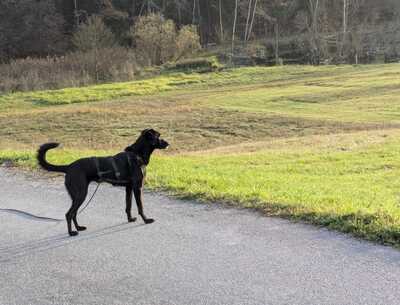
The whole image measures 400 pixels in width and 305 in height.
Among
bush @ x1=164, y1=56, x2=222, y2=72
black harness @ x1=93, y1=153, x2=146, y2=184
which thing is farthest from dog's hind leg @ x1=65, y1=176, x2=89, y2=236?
bush @ x1=164, y1=56, x2=222, y2=72

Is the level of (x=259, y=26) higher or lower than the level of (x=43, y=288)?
higher

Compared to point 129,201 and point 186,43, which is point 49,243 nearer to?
point 129,201

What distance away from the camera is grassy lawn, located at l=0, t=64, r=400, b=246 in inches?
323

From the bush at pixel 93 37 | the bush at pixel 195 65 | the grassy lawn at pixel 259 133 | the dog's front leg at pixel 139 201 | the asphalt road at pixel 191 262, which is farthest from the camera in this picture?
the bush at pixel 93 37

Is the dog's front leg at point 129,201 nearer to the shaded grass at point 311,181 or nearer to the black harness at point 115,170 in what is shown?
the black harness at point 115,170

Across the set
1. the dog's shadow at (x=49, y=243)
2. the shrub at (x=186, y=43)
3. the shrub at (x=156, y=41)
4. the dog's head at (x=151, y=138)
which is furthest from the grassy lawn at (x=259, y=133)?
the shrub at (x=186, y=43)

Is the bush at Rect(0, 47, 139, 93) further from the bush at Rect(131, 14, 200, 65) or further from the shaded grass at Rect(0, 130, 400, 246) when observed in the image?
the shaded grass at Rect(0, 130, 400, 246)

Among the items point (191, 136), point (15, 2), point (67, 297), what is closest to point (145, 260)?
point (67, 297)

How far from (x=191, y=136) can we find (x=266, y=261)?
16311mm

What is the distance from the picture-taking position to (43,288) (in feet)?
17.3

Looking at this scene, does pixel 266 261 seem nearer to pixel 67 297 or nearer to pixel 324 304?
pixel 324 304

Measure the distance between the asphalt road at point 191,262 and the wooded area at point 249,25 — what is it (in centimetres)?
4855

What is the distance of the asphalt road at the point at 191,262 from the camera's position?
4.91 metres

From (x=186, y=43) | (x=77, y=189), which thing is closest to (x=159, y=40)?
(x=186, y=43)
